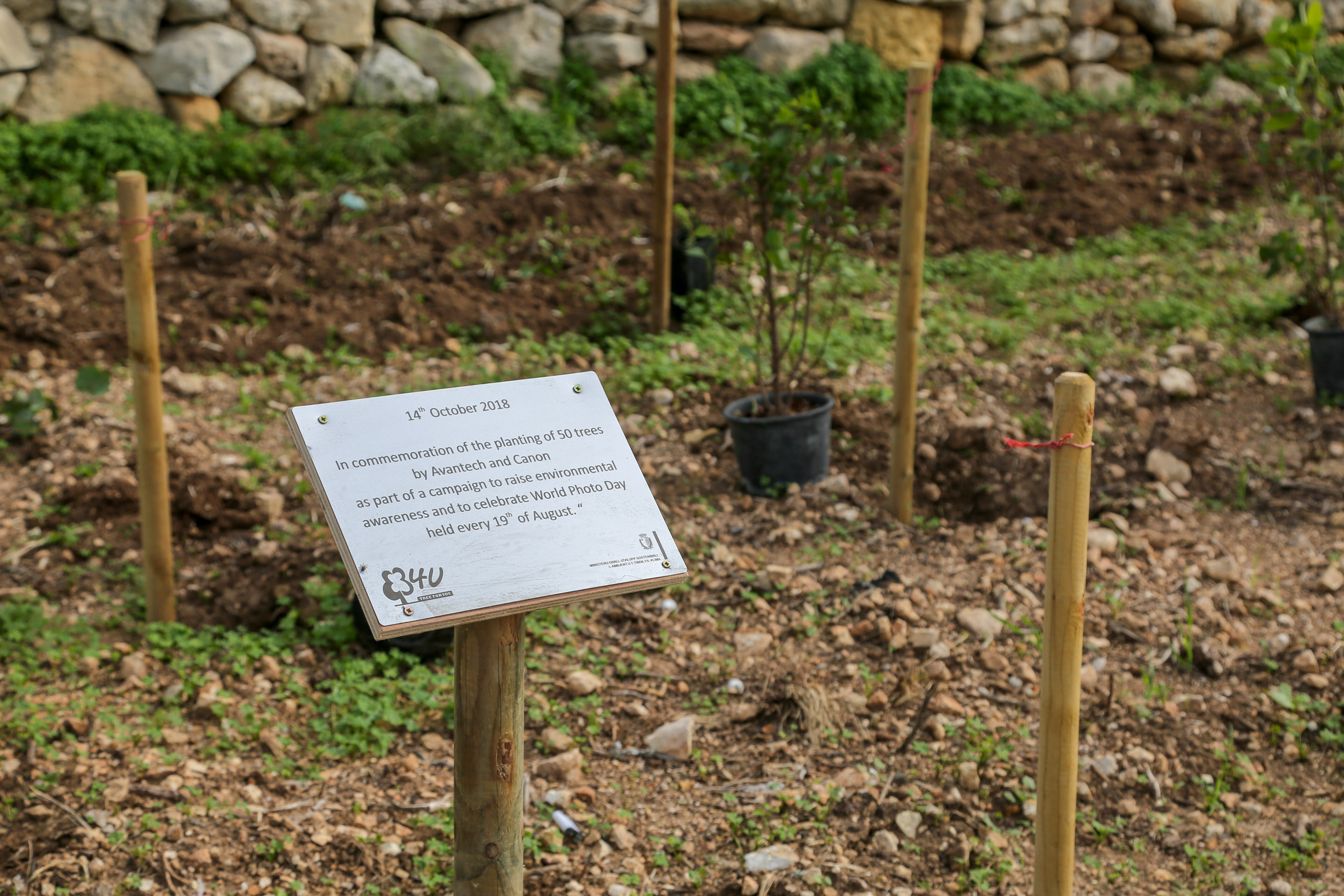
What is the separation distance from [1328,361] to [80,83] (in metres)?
6.48

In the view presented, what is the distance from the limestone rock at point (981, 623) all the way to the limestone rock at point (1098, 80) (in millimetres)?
7049

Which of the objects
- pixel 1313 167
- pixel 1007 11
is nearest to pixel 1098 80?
pixel 1007 11

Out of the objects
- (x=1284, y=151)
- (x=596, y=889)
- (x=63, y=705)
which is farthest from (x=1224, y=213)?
(x=63, y=705)

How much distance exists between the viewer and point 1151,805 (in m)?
2.79

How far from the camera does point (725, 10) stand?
8297mm

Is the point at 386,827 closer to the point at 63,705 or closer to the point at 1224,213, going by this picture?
the point at 63,705

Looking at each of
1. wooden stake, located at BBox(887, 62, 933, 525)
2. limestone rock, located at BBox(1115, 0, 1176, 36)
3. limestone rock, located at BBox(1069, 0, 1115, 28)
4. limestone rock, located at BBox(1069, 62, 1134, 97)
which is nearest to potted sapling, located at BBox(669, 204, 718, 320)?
wooden stake, located at BBox(887, 62, 933, 525)

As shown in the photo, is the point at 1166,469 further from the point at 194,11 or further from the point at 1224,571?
the point at 194,11

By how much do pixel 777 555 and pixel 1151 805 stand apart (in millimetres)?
1399

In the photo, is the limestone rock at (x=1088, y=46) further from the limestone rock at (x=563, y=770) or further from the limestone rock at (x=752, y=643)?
the limestone rock at (x=563, y=770)

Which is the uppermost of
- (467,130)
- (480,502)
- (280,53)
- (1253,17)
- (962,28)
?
(1253,17)

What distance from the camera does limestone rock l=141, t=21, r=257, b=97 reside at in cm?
686

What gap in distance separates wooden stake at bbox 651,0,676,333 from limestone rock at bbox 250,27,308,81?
3.13m

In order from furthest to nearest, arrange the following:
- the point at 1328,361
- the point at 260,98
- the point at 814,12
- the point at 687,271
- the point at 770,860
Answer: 1. the point at 814,12
2. the point at 260,98
3. the point at 687,271
4. the point at 1328,361
5. the point at 770,860
